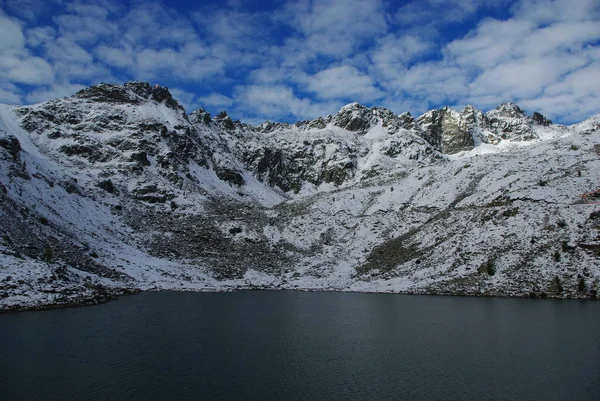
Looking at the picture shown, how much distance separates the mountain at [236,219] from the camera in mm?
66562

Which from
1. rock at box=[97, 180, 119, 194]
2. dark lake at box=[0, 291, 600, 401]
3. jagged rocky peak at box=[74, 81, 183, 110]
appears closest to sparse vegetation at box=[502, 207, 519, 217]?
dark lake at box=[0, 291, 600, 401]

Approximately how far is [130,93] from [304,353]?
163 meters

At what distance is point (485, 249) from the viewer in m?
75.5

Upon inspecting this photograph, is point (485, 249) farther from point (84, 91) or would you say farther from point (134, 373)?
point (84, 91)

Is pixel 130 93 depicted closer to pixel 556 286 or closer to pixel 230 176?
pixel 230 176

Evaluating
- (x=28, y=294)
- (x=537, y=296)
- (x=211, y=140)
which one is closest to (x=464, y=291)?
(x=537, y=296)

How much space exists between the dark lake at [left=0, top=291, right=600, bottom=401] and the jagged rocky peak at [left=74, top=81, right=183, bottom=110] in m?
130

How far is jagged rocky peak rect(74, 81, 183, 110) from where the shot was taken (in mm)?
162250

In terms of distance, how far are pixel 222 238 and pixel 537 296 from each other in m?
72.7

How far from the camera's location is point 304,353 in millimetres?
34656

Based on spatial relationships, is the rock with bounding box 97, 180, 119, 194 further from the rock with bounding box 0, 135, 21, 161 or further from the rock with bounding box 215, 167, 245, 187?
the rock with bounding box 215, 167, 245, 187

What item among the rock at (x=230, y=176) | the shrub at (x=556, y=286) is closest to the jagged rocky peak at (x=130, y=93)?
the rock at (x=230, y=176)

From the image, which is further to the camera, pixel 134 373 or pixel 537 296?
pixel 537 296

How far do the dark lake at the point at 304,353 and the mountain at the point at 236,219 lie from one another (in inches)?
498
